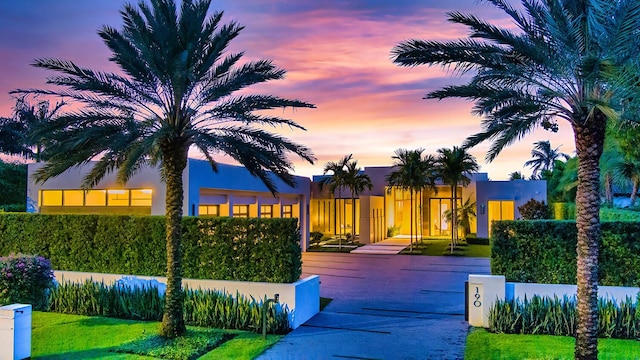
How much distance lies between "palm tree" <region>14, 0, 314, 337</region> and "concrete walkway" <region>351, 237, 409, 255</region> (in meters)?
15.6

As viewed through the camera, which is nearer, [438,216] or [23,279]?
[23,279]

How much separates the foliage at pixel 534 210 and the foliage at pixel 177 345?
22135 mm

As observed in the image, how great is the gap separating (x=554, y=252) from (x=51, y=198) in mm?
16822

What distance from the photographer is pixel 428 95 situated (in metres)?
8.73

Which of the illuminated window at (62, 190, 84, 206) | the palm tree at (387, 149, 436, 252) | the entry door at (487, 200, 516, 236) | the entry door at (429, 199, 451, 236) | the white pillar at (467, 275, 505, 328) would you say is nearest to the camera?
the white pillar at (467, 275, 505, 328)

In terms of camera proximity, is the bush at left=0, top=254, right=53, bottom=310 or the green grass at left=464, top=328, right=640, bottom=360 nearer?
the green grass at left=464, top=328, right=640, bottom=360

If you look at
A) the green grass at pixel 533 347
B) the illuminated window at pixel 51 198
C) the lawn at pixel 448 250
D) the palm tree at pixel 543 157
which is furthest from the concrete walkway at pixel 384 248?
the palm tree at pixel 543 157

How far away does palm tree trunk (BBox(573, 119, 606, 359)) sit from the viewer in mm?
7059

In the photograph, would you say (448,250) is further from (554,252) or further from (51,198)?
(51,198)

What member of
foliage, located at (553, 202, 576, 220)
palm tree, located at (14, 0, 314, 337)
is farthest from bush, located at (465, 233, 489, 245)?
palm tree, located at (14, 0, 314, 337)

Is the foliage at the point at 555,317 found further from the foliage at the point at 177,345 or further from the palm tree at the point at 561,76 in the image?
the foliage at the point at 177,345

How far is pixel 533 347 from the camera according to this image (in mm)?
8344

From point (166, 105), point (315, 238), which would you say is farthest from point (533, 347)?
point (315, 238)

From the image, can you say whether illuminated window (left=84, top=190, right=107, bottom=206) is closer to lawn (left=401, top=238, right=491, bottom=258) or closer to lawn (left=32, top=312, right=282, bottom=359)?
lawn (left=32, top=312, right=282, bottom=359)
